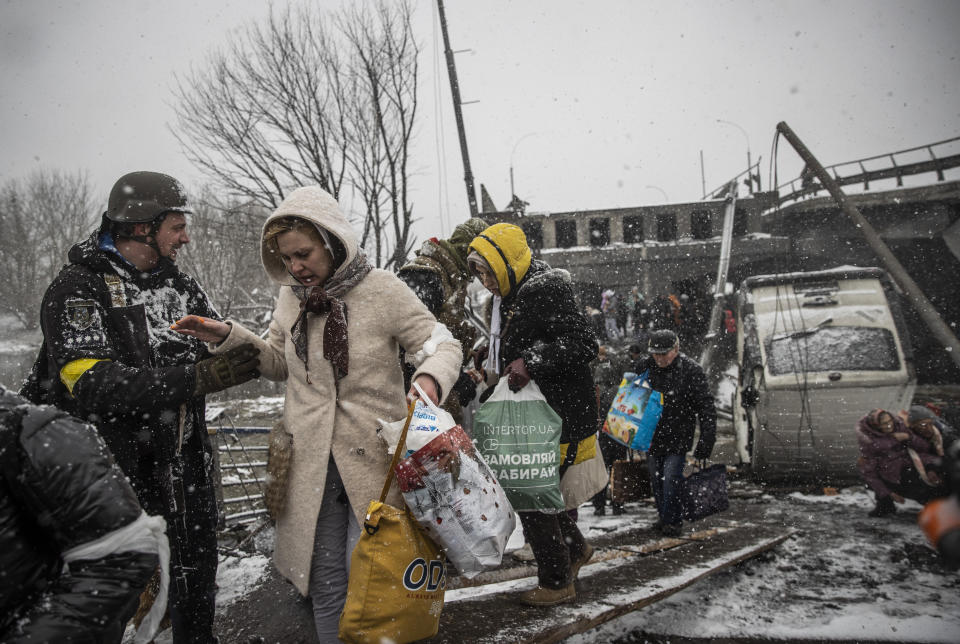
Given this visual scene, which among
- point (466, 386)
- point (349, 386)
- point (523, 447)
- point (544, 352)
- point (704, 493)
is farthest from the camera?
point (704, 493)

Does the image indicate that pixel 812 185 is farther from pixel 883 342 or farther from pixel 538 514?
A: pixel 538 514

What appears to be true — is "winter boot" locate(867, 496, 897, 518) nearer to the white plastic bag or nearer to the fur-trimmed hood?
the white plastic bag

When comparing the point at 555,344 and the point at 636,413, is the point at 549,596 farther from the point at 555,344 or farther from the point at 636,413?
the point at 636,413

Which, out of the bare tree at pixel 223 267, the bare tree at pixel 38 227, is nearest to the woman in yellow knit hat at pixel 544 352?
the bare tree at pixel 223 267

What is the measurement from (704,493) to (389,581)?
3781 millimetres

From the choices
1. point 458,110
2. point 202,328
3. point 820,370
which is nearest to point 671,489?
point 820,370

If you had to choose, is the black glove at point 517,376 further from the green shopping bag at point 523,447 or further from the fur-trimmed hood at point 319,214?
the fur-trimmed hood at point 319,214

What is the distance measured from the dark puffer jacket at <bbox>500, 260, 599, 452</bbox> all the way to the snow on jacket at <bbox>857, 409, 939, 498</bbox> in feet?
15.2

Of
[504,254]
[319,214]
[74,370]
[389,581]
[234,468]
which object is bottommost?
[234,468]

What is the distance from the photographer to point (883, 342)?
671cm

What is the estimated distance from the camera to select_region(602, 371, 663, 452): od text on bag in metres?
4.86

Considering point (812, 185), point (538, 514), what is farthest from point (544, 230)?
point (538, 514)

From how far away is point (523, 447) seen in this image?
2.62m

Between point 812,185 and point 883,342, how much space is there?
2055 centimetres
